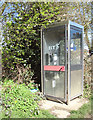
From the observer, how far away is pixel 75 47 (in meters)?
4.17

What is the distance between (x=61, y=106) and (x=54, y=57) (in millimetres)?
1535

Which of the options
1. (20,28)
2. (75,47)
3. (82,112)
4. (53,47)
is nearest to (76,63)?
(75,47)

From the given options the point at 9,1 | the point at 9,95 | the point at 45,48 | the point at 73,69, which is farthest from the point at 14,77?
the point at 9,1

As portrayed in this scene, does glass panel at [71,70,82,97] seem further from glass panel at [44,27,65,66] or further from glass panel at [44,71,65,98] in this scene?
glass panel at [44,27,65,66]

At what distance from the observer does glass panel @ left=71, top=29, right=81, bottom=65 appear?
3942 mm

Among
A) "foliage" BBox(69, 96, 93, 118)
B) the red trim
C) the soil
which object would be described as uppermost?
the red trim

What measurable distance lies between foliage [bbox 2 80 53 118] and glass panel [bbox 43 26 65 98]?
74 cm

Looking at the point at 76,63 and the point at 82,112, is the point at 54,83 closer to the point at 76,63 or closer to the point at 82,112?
the point at 76,63

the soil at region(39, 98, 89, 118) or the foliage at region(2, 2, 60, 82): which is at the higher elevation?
the foliage at region(2, 2, 60, 82)

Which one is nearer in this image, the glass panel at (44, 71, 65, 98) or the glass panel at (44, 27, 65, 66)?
the glass panel at (44, 71, 65, 98)

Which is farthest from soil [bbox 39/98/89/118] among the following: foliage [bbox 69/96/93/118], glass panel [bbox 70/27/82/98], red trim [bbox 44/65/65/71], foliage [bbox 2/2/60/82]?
foliage [bbox 2/2/60/82]

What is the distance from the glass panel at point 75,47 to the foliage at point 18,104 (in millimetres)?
1655

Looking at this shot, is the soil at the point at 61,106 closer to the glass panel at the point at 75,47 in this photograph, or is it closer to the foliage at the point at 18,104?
the foliage at the point at 18,104

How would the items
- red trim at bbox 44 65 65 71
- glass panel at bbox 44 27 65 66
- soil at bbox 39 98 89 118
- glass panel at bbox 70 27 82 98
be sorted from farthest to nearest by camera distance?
glass panel at bbox 44 27 65 66 < glass panel at bbox 70 27 82 98 < red trim at bbox 44 65 65 71 < soil at bbox 39 98 89 118
